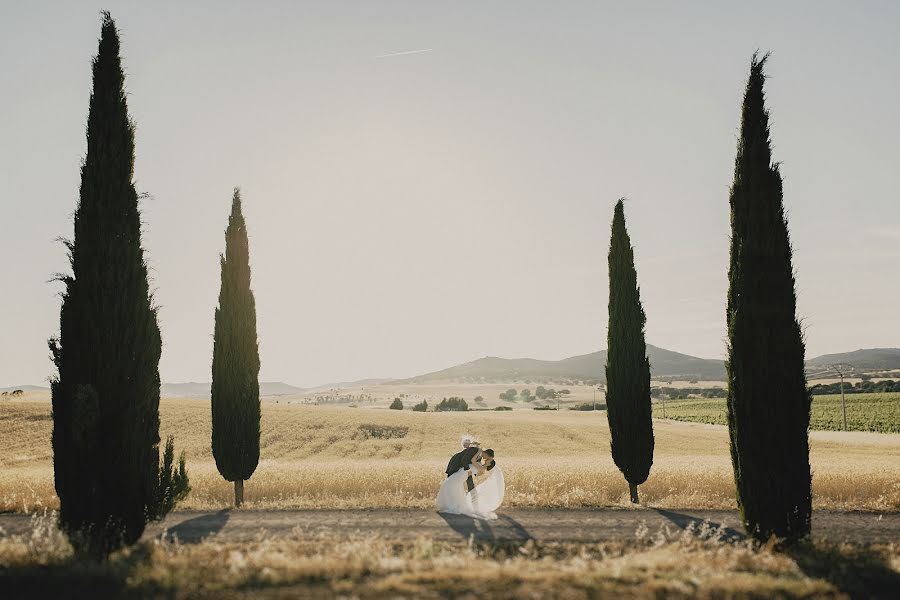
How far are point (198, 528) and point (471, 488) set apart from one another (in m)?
6.18

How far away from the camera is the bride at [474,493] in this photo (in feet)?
48.2

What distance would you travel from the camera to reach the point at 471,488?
14.8 meters

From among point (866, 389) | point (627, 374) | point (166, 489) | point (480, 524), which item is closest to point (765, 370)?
point (627, 374)

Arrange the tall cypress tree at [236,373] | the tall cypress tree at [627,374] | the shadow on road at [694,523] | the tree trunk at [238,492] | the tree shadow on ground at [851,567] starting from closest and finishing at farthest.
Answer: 1. the tree shadow on ground at [851,567]
2. the shadow on road at [694,523]
3. the tree trunk at [238,492]
4. the tall cypress tree at [236,373]
5. the tall cypress tree at [627,374]

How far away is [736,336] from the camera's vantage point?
38.3 ft

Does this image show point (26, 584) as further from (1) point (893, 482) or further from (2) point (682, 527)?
(1) point (893, 482)

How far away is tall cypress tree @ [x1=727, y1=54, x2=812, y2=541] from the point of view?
1117 centimetres

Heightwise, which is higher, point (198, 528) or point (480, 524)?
point (198, 528)

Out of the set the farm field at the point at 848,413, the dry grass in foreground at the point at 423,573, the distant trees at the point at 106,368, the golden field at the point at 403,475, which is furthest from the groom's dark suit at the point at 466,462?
the farm field at the point at 848,413

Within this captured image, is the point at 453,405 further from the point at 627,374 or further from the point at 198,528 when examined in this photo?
the point at 198,528

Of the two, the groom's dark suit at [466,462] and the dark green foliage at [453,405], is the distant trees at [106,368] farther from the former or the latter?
the dark green foliage at [453,405]

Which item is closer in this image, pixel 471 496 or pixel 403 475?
pixel 471 496

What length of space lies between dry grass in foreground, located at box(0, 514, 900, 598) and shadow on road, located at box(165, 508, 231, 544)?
1.74 meters

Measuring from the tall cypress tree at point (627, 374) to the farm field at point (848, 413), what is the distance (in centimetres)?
4842
